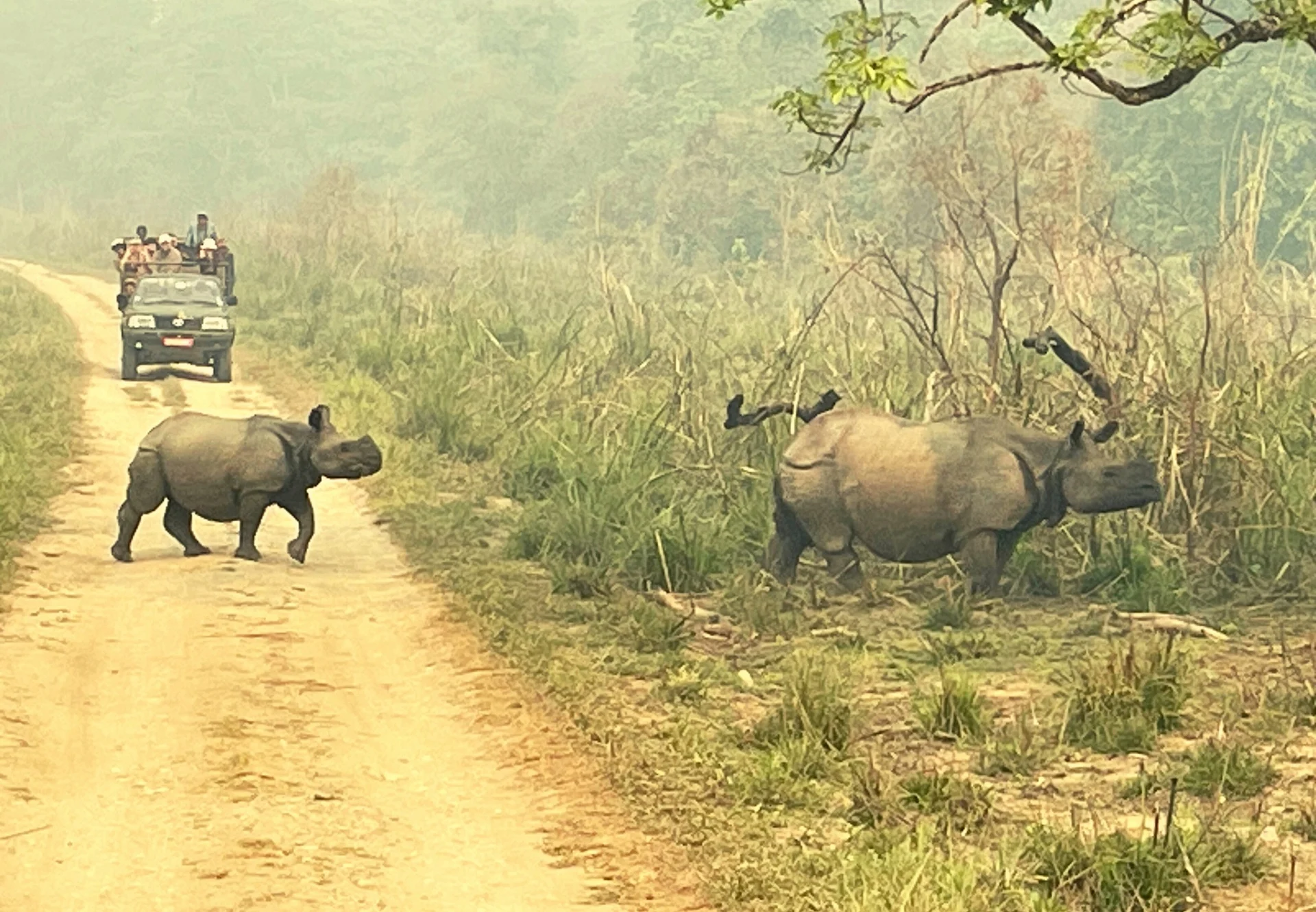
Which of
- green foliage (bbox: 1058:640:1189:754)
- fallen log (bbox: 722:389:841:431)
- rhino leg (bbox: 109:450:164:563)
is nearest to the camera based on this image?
green foliage (bbox: 1058:640:1189:754)

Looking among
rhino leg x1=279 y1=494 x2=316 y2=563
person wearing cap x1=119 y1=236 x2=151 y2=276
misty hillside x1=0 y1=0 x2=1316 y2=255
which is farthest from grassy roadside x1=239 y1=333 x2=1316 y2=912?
person wearing cap x1=119 y1=236 x2=151 y2=276

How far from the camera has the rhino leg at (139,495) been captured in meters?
13.8

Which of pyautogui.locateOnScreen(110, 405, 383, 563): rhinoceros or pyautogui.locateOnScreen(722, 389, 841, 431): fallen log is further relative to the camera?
pyautogui.locateOnScreen(110, 405, 383, 563): rhinoceros

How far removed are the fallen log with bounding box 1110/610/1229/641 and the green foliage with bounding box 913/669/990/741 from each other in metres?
2.62

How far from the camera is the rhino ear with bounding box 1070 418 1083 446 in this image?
12.6 m

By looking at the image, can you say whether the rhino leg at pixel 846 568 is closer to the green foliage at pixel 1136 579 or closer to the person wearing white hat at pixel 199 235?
the green foliage at pixel 1136 579

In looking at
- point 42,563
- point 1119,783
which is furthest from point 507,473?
point 1119,783

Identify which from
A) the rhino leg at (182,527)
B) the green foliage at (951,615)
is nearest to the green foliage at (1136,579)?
the green foliage at (951,615)

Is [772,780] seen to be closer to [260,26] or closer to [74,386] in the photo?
[74,386]

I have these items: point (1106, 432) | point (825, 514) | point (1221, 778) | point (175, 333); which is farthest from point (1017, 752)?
point (175, 333)

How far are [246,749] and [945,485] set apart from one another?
4987 mm

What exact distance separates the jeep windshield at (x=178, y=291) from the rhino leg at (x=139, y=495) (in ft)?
39.8

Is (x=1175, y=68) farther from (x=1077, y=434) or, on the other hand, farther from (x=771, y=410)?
(x=771, y=410)

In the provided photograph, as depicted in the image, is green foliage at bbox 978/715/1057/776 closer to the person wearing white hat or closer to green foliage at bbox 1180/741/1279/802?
green foliage at bbox 1180/741/1279/802
